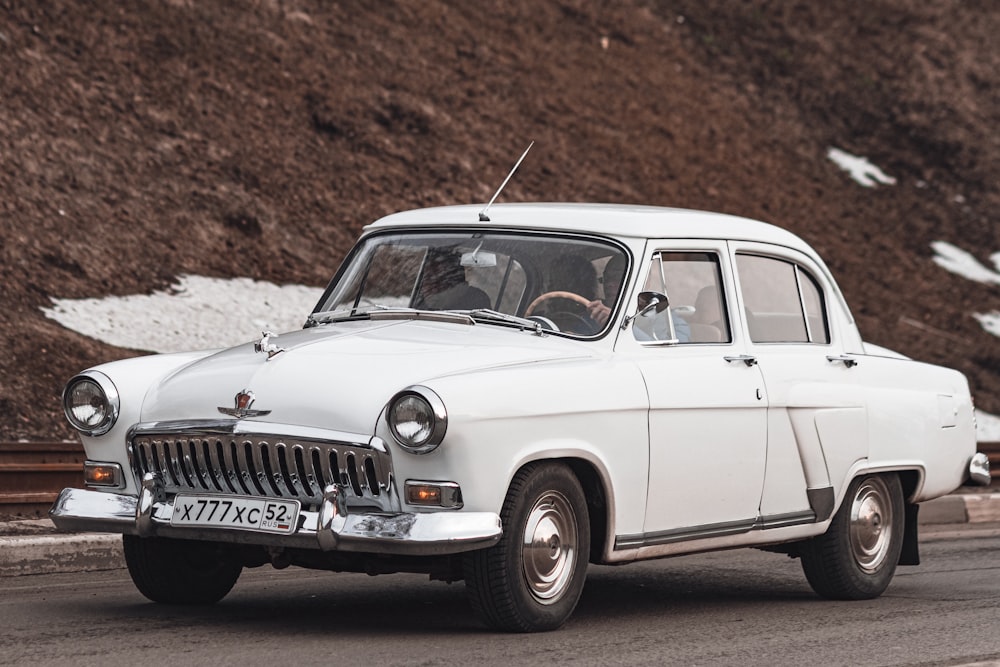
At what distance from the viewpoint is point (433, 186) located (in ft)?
71.0

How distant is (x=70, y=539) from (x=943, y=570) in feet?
16.6

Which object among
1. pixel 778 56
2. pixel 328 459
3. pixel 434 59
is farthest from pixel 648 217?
pixel 778 56

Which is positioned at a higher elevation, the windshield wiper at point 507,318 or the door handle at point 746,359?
the windshield wiper at point 507,318

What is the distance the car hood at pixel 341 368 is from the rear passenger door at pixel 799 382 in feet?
4.12

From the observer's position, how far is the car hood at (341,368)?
19.3 feet

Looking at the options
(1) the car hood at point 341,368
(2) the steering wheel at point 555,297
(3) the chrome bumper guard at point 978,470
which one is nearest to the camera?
(1) the car hood at point 341,368

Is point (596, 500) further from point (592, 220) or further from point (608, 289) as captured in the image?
point (592, 220)

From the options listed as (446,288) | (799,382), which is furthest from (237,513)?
(799,382)

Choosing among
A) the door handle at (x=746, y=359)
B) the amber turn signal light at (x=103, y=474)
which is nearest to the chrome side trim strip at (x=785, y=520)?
the door handle at (x=746, y=359)

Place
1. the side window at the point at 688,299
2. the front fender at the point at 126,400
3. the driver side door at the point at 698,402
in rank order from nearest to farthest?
the front fender at the point at 126,400 < the driver side door at the point at 698,402 < the side window at the point at 688,299

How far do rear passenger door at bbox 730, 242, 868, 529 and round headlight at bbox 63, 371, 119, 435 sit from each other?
2919 millimetres

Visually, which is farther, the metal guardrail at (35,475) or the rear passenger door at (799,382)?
the metal guardrail at (35,475)

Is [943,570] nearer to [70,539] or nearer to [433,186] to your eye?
[70,539]

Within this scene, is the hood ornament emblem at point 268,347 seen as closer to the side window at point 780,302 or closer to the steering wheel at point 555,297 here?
the steering wheel at point 555,297
